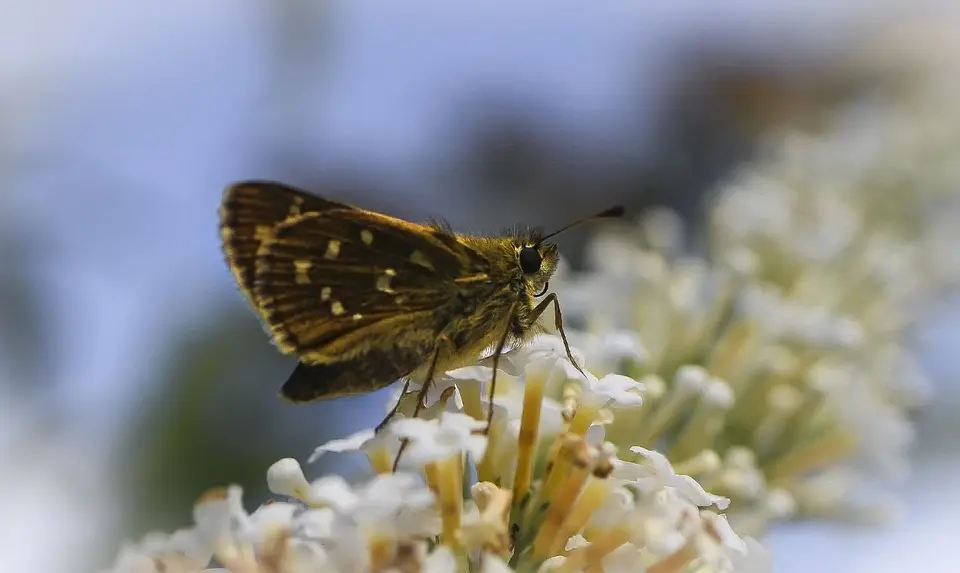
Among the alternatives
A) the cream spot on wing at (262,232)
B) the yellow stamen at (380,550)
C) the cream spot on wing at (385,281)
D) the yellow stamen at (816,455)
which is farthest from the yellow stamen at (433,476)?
the yellow stamen at (816,455)

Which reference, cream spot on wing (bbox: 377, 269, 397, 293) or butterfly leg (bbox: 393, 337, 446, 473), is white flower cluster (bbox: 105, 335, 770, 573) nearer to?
butterfly leg (bbox: 393, 337, 446, 473)

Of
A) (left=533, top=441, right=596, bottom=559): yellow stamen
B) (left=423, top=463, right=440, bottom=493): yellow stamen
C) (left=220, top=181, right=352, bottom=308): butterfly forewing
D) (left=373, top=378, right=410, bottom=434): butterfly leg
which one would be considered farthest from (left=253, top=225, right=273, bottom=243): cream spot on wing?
(left=533, top=441, right=596, bottom=559): yellow stamen

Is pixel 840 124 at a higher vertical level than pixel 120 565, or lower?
higher

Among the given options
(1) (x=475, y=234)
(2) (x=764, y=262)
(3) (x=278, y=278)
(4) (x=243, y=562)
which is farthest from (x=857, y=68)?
(4) (x=243, y=562)

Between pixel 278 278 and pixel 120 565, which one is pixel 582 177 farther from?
pixel 120 565

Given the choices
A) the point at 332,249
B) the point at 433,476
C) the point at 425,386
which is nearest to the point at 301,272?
the point at 332,249

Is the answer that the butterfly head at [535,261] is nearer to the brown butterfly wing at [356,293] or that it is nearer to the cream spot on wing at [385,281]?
the brown butterfly wing at [356,293]

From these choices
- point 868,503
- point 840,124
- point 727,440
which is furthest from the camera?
point 840,124
